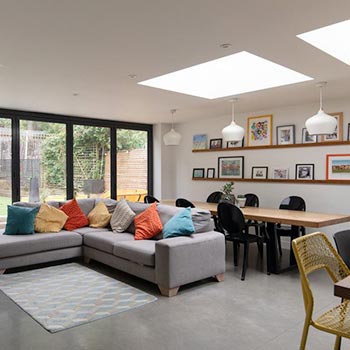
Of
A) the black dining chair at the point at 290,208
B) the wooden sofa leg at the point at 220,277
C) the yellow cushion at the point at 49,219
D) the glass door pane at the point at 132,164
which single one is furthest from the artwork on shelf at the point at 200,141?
the wooden sofa leg at the point at 220,277

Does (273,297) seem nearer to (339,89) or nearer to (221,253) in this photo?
(221,253)

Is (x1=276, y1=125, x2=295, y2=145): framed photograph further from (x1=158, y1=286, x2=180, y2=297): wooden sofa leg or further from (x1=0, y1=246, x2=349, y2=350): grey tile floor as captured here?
(x1=158, y1=286, x2=180, y2=297): wooden sofa leg

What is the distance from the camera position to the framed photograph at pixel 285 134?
18.9ft

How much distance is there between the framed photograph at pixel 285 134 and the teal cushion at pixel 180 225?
8.23 feet

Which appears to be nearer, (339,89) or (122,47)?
(122,47)

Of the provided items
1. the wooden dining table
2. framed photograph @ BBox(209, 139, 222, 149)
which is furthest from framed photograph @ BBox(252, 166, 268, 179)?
the wooden dining table

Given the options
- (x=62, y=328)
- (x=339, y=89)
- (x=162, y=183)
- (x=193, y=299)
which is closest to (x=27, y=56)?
(x=62, y=328)

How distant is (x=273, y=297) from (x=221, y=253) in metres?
0.76

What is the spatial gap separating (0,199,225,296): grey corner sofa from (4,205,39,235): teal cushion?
0.12 m

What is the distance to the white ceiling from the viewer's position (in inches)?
90.7

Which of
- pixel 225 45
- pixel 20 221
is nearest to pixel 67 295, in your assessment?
pixel 20 221

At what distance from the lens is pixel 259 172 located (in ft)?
20.4

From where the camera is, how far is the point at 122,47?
9.97ft

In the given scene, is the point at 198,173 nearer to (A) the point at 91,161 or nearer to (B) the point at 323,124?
(A) the point at 91,161
